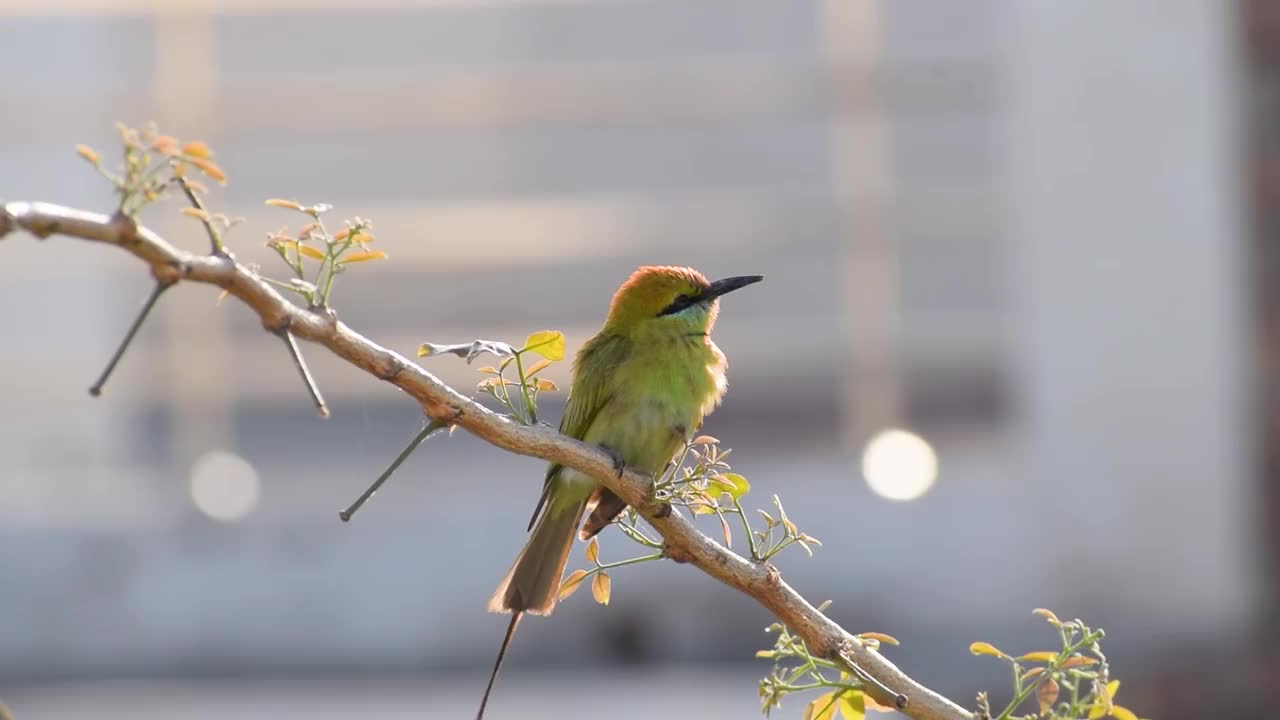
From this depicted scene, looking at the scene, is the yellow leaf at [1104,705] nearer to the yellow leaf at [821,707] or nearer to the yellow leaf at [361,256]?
the yellow leaf at [821,707]

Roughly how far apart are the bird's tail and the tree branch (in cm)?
26

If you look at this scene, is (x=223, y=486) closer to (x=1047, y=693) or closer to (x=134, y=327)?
(x=1047, y=693)

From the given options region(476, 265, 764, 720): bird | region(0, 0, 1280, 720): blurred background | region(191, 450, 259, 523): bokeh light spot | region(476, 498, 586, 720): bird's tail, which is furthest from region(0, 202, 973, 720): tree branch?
region(191, 450, 259, 523): bokeh light spot

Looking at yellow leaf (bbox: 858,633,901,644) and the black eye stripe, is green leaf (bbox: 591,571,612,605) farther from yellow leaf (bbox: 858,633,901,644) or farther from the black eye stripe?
the black eye stripe

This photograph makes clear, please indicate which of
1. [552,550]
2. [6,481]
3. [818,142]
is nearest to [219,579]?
[6,481]

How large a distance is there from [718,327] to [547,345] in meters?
5.08

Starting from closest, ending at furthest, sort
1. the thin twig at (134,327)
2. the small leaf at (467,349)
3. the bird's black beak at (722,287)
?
the thin twig at (134,327) < the small leaf at (467,349) < the bird's black beak at (722,287)

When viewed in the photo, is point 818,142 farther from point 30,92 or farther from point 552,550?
point 552,550

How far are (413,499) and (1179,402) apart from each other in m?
2.50

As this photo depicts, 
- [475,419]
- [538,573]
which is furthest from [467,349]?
[538,573]

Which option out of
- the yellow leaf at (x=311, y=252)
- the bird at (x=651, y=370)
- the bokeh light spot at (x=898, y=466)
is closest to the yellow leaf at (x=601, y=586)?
the yellow leaf at (x=311, y=252)

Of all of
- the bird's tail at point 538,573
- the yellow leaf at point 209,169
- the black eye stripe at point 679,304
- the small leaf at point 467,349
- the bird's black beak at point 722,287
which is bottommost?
the bird's tail at point 538,573

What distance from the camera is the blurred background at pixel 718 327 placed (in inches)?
207

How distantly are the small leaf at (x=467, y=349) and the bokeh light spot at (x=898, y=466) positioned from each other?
4746mm
